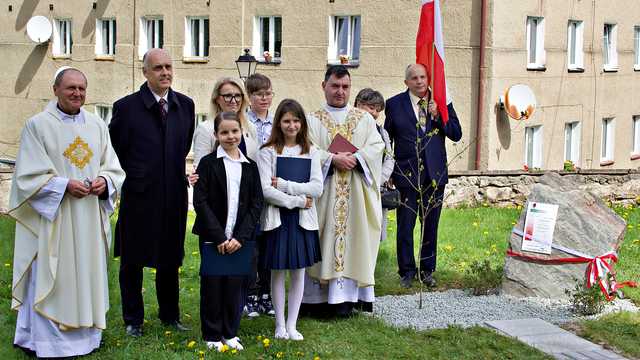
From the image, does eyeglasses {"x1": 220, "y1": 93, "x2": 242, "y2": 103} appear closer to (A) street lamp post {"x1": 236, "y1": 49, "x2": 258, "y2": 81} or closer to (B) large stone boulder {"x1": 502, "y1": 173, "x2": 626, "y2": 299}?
(B) large stone boulder {"x1": 502, "y1": 173, "x2": 626, "y2": 299}

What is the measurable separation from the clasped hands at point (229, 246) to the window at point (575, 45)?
16.8 m

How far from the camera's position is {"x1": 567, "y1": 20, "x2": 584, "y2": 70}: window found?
22.3 metres

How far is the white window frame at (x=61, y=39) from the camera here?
94.3 ft

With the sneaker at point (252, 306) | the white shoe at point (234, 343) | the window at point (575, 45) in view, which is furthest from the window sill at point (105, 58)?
the white shoe at point (234, 343)

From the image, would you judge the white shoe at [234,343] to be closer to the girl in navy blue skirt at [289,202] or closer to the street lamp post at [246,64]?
the girl in navy blue skirt at [289,202]

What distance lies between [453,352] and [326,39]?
16.1 meters

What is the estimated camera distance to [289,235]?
7484 millimetres

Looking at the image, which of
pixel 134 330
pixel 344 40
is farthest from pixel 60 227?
pixel 344 40

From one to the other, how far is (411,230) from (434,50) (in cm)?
176

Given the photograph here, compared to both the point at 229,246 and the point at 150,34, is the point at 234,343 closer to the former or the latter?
the point at 229,246

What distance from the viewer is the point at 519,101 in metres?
19.7

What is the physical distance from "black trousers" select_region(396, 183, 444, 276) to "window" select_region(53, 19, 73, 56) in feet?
69.7

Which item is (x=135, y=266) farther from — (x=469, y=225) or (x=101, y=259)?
(x=469, y=225)

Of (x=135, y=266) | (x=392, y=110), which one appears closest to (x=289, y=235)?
(x=135, y=266)
